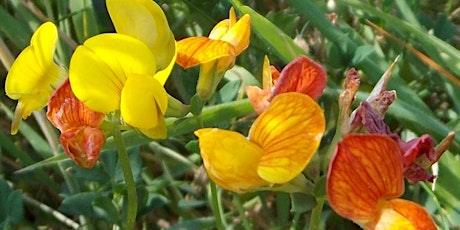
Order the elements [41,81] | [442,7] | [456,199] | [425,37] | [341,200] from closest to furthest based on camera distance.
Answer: [341,200]
[41,81]
[456,199]
[425,37]
[442,7]

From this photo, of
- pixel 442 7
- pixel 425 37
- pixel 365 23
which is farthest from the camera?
pixel 442 7

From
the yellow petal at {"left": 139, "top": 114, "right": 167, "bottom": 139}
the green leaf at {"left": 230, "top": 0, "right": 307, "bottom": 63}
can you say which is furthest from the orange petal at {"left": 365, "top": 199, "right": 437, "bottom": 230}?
the green leaf at {"left": 230, "top": 0, "right": 307, "bottom": 63}

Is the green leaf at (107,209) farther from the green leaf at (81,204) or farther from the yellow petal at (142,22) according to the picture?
the yellow petal at (142,22)

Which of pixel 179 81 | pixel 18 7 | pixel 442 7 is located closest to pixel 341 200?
pixel 179 81

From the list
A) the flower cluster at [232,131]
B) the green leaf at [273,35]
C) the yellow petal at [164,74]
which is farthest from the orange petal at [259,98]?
the green leaf at [273,35]

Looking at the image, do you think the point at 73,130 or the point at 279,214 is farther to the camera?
the point at 279,214

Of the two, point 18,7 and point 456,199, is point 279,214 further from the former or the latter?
point 18,7
